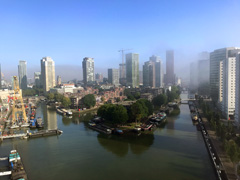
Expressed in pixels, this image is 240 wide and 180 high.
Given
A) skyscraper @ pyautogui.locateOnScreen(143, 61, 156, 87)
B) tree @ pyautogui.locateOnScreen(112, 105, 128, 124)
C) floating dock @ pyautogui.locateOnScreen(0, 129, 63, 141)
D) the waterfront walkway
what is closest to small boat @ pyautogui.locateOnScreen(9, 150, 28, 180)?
floating dock @ pyautogui.locateOnScreen(0, 129, 63, 141)

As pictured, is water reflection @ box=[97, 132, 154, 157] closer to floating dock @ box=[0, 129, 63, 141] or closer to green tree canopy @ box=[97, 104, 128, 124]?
green tree canopy @ box=[97, 104, 128, 124]

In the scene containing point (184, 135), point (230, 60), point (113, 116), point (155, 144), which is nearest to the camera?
point (155, 144)

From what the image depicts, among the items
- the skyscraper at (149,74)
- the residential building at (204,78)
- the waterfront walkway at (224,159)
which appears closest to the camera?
the waterfront walkway at (224,159)

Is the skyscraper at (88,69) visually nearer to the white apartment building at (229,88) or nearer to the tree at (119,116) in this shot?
the white apartment building at (229,88)

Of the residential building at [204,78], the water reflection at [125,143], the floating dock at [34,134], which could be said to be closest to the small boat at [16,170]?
the water reflection at [125,143]

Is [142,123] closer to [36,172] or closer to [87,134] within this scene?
[87,134]

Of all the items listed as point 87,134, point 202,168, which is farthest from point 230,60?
point 87,134
